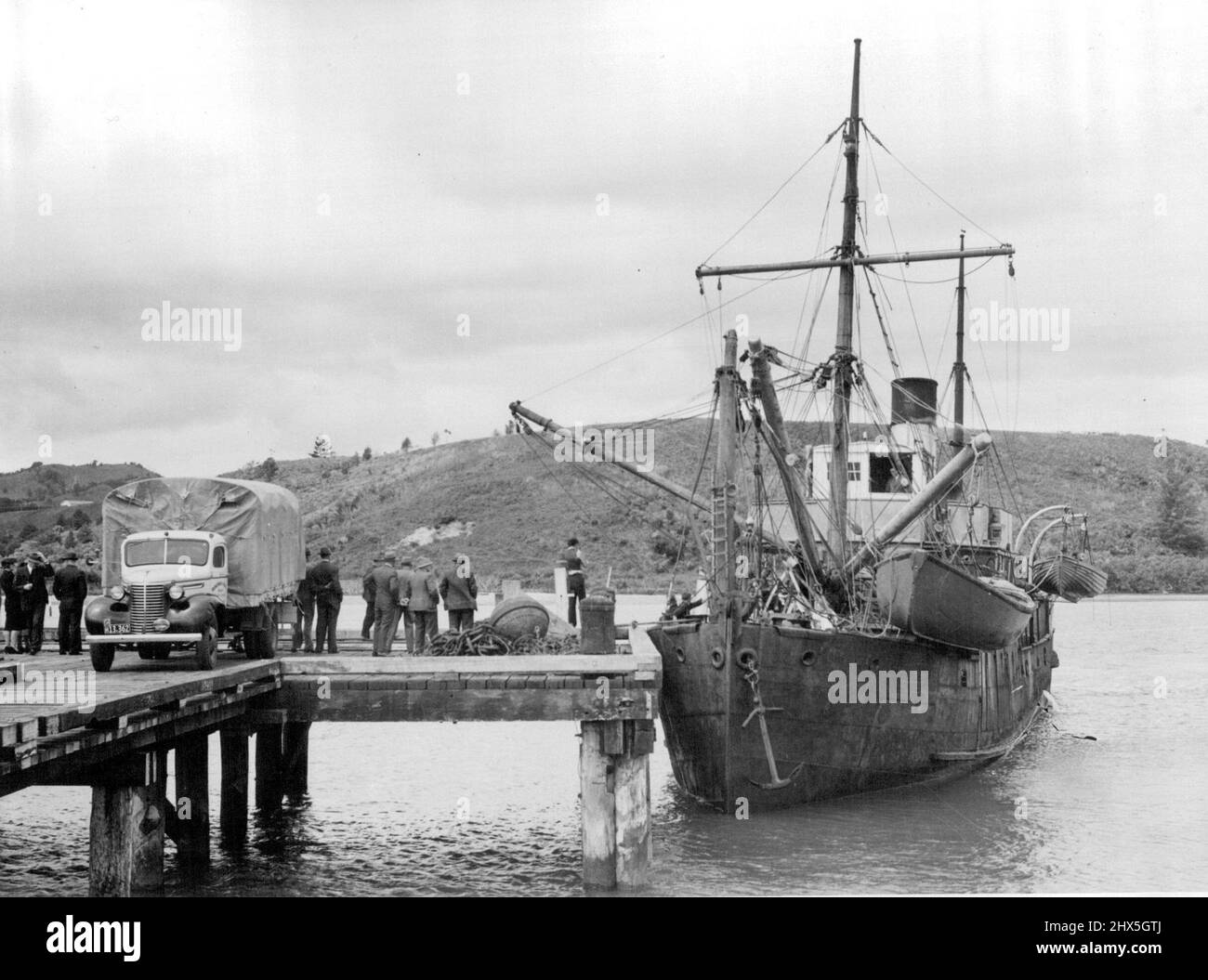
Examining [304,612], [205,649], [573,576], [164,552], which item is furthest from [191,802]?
[573,576]

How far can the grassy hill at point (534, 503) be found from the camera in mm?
76812

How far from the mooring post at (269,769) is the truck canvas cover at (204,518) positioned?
3.64 meters

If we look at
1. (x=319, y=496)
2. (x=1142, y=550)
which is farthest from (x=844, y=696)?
(x=319, y=496)

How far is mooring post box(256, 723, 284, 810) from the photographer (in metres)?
21.7

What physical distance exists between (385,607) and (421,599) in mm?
571

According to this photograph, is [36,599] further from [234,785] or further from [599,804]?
[599,804]

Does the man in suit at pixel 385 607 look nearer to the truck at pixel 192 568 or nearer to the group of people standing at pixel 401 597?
the group of people standing at pixel 401 597

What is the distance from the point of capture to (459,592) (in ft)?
68.2

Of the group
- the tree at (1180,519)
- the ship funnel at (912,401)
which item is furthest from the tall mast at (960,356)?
the tree at (1180,519)

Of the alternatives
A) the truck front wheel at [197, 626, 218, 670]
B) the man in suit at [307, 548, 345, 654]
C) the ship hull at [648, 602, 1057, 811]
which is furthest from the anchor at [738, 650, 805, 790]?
the truck front wheel at [197, 626, 218, 670]

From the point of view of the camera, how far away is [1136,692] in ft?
130

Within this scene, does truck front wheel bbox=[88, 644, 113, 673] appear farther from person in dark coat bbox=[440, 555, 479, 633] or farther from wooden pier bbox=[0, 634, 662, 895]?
person in dark coat bbox=[440, 555, 479, 633]
